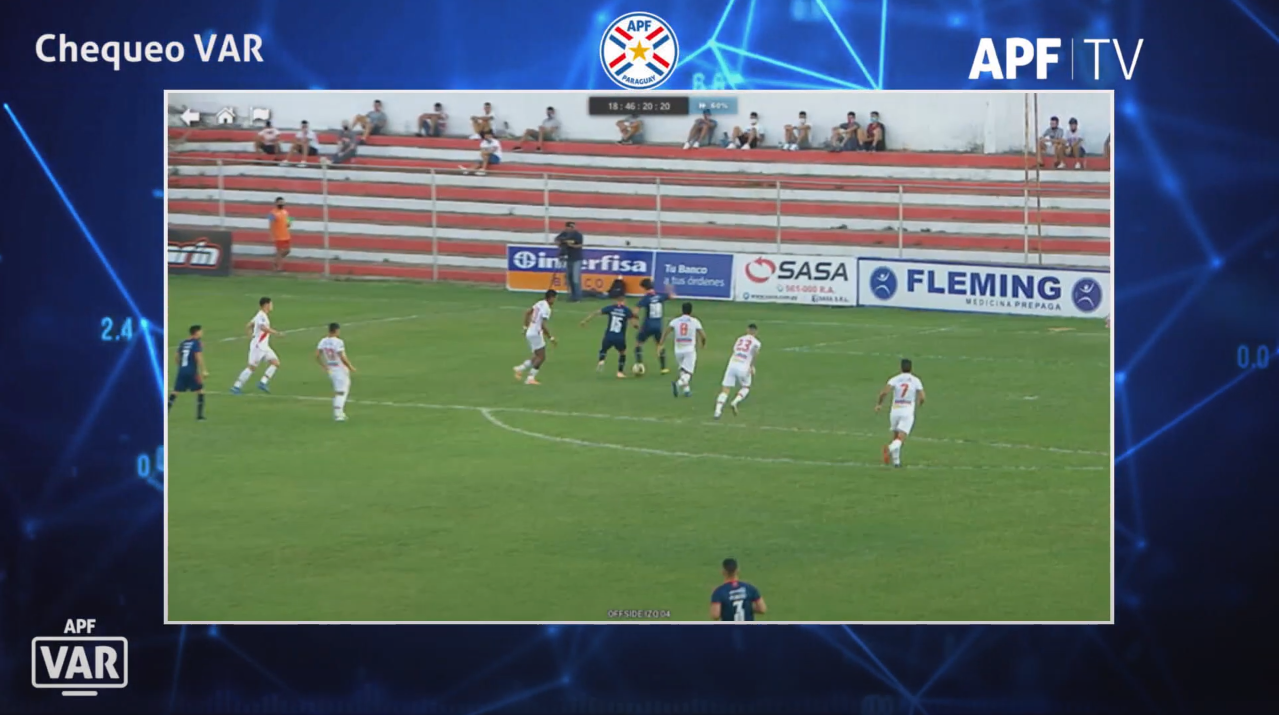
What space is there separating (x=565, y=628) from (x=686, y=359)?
26.5ft

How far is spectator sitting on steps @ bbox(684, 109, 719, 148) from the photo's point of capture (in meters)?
15.4

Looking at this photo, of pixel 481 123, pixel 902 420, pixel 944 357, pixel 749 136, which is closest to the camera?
pixel 481 123

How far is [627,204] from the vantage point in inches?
853

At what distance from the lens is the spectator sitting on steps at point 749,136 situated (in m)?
16.2

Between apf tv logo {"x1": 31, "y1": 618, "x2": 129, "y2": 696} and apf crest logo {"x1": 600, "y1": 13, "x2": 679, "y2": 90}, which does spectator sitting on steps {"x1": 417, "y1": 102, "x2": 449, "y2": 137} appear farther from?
apf tv logo {"x1": 31, "y1": 618, "x2": 129, "y2": 696}

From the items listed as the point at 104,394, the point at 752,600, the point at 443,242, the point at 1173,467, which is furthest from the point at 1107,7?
the point at 443,242

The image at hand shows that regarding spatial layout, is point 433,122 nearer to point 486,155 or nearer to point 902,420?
point 486,155

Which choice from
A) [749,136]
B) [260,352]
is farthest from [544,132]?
[260,352]

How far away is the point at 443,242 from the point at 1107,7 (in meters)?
11.5

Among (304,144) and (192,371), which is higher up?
(304,144)

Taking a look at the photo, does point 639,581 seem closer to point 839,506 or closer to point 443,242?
point 839,506

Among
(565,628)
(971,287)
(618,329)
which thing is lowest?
(565,628)

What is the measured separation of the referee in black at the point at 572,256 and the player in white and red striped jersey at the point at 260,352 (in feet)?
12.5

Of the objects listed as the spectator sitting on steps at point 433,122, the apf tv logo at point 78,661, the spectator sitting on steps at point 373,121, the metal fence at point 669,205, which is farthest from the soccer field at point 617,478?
the spectator sitting on steps at point 433,122
